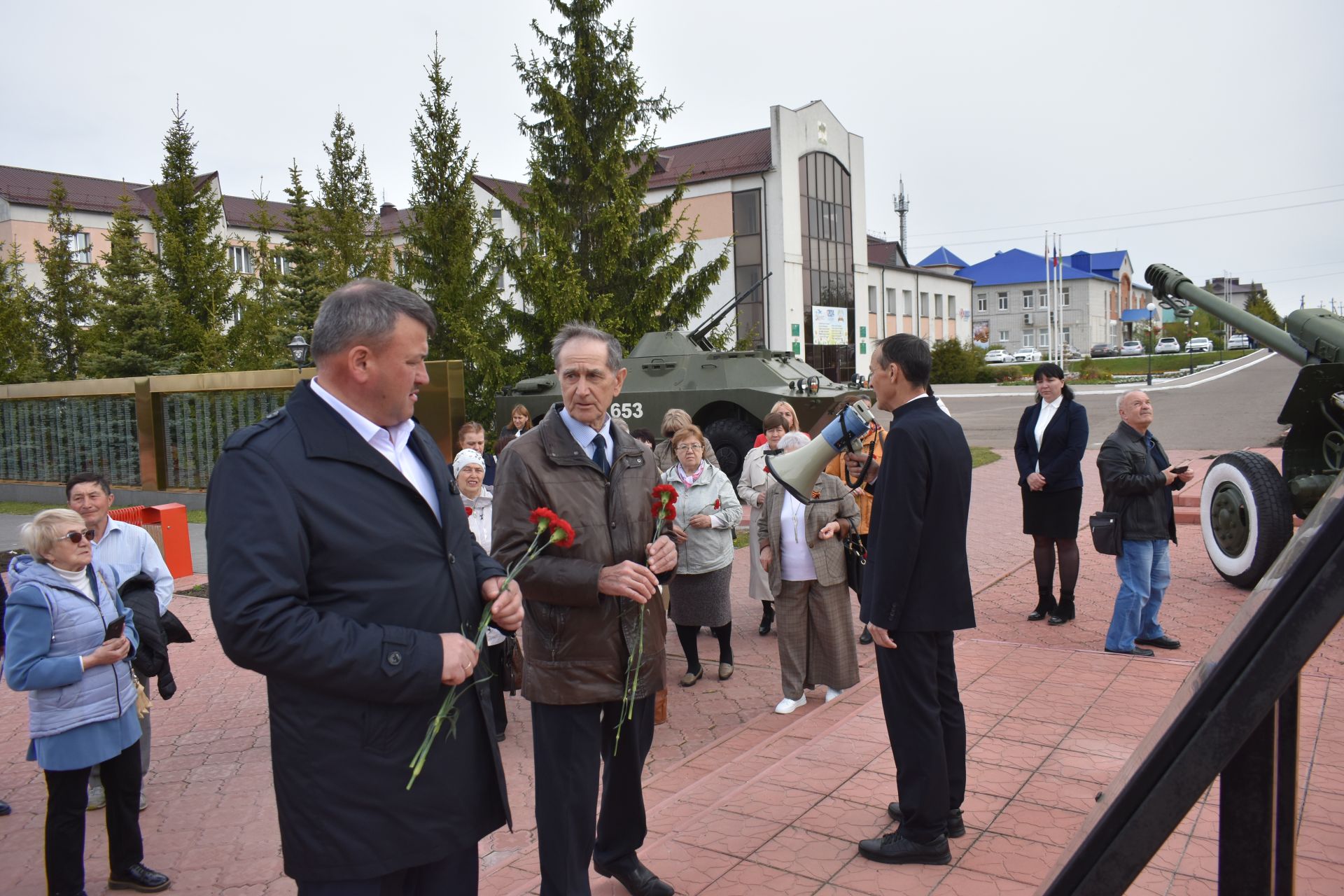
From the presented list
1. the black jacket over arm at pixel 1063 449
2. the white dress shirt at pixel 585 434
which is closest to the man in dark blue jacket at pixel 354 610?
the white dress shirt at pixel 585 434

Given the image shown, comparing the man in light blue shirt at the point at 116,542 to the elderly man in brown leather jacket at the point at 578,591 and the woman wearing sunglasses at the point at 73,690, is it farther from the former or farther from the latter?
the elderly man in brown leather jacket at the point at 578,591

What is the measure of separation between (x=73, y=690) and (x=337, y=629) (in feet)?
7.94

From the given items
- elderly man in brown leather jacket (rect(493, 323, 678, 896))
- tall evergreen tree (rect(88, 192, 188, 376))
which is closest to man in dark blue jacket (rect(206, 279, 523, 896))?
elderly man in brown leather jacket (rect(493, 323, 678, 896))

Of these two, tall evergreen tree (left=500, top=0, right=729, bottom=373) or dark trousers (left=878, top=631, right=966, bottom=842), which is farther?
tall evergreen tree (left=500, top=0, right=729, bottom=373)

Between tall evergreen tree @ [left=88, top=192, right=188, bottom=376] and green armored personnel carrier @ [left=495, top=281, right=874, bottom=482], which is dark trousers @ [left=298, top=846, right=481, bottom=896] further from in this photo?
tall evergreen tree @ [left=88, top=192, right=188, bottom=376]

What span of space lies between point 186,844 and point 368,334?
3.26 meters

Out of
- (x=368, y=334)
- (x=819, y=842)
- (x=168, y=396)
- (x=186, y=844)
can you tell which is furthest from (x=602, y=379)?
(x=168, y=396)

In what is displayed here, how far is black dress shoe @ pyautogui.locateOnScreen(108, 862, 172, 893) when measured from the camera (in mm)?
3789

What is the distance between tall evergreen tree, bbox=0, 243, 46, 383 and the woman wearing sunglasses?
23825 mm

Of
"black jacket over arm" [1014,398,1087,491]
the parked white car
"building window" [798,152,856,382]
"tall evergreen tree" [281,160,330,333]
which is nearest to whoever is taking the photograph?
"black jacket over arm" [1014,398,1087,491]

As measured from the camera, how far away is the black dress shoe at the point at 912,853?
3.43 m

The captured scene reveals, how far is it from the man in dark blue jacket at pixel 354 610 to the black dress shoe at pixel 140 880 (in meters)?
2.17

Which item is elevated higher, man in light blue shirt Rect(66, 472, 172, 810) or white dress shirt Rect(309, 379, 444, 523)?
white dress shirt Rect(309, 379, 444, 523)

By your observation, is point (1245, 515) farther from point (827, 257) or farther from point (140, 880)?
point (827, 257)
